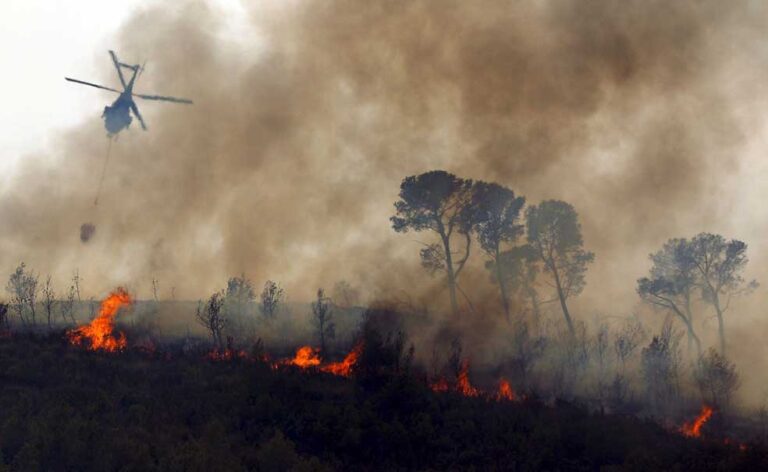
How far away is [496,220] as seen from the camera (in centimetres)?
6444

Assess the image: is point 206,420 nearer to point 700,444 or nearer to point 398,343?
point 398,343

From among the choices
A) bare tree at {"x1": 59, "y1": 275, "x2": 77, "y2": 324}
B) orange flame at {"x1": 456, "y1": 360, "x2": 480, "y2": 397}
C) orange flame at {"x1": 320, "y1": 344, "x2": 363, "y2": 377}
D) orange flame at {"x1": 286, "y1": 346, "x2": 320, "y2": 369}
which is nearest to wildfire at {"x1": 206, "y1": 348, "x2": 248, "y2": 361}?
orange flame at {"x1": 286, "y1": 346, "x2": 320, "y2": 369}

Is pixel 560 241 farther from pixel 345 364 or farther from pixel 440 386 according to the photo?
pixel 345 364

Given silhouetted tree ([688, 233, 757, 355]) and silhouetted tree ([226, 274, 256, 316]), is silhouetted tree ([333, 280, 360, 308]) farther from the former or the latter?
silhouetted tree ([688, 233, 757, 355])

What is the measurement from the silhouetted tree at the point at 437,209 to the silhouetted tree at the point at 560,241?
642cm

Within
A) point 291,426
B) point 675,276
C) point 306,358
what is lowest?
point 291,426

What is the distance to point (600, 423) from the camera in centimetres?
3478

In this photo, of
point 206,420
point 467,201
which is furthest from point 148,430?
point 467,201

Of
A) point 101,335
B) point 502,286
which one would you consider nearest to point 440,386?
point 502,286

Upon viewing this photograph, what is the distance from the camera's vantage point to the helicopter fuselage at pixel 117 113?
5812 centimetres

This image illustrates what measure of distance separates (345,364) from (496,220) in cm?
2317

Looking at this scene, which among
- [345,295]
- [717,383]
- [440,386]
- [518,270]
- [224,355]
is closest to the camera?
[440,386]

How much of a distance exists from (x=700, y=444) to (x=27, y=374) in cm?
3730

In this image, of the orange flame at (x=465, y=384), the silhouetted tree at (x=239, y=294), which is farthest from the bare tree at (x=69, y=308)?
the orange flame at (x=465, y=384)
